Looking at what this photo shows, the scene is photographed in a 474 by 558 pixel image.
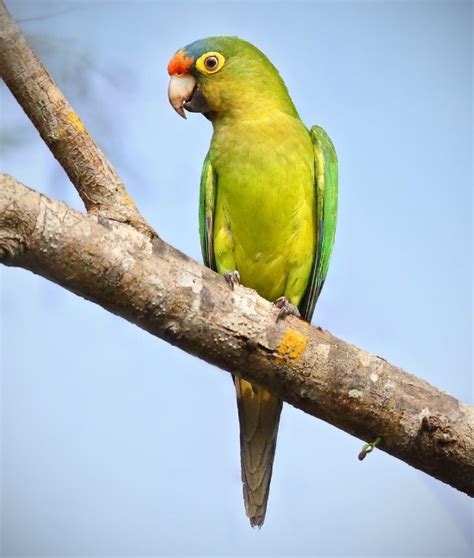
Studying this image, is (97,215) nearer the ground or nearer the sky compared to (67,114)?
nearer the ground

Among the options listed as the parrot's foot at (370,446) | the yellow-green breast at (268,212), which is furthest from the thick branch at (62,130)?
the yellow-green breast at (268,212)

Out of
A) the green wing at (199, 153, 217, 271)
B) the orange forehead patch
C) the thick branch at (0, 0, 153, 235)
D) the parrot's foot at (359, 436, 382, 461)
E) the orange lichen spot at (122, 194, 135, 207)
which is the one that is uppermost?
the orange forehead patch

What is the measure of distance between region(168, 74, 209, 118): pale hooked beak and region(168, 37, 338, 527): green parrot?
0.16 meters

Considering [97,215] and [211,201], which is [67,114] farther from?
[211,201]

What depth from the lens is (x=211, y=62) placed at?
12.8 feet

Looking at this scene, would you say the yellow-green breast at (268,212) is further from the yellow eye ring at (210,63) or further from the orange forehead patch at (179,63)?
the orange forehead patch at (179,63)

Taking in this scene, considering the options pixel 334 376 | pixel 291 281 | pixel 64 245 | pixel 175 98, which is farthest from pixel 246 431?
pixel 175 98

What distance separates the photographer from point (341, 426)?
2.46 metres

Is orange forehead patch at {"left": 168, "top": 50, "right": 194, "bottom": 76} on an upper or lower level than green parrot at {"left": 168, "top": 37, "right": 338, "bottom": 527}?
upper

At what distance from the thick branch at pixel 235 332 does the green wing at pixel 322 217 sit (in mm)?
1081

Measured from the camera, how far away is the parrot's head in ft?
12.5

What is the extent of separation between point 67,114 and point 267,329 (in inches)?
38.8

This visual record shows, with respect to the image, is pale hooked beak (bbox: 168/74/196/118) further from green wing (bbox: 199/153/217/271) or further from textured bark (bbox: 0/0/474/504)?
textured bark (bbox: 0/0/474/504)

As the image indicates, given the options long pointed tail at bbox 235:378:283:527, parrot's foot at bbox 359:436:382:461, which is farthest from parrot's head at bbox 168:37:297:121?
parrot's foot at bbox 359:436:382:461
